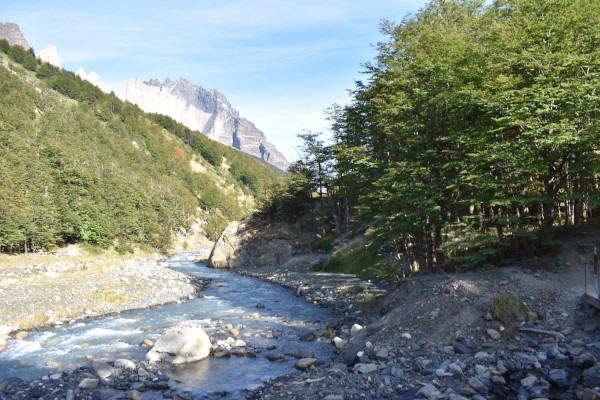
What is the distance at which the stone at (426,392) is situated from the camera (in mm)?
7727

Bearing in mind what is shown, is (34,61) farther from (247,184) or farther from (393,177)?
(393,177)

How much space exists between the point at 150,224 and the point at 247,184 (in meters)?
107

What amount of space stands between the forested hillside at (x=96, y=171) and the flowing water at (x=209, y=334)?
32024 mm

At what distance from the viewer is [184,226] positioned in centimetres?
10894

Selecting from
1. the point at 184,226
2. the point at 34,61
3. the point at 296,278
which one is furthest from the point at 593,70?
the point at 34,61

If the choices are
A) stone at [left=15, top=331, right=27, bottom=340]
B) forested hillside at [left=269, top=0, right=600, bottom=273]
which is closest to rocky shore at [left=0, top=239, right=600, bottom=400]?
forested hillside at [left=269, top=0, right=600, bottom=273]

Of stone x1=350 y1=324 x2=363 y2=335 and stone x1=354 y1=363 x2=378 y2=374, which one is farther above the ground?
stone x1=354 y1=363 x2=378 y2=374

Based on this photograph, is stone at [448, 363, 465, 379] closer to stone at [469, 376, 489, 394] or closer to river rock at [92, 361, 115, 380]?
stone at [469, 376, 489, 394]

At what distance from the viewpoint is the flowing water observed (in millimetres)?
11164

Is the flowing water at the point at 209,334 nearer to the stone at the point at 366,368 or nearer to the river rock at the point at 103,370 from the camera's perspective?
the river rock at the point at 103,370

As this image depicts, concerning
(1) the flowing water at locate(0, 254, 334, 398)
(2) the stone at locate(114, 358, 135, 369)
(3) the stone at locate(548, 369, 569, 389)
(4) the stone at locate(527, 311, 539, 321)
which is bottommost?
(1) the flowing water at locate(0, 254, 334, 398)

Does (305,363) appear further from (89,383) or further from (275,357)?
(89,383)

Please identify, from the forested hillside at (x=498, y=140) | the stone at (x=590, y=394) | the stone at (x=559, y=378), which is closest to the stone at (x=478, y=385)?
the stone at (x=559, y=378)

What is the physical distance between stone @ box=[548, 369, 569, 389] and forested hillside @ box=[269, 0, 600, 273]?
6.57 m
